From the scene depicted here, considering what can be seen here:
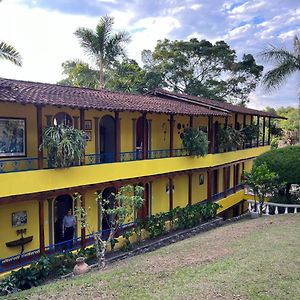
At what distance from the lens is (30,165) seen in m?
13.2

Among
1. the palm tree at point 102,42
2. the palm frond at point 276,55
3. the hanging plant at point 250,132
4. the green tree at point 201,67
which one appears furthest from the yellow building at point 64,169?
the green tree at point 201,67

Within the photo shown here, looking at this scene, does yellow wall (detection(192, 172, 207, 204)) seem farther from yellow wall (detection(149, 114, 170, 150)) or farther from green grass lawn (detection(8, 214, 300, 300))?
green grass lawn (detection(8, 214, 300, 300))

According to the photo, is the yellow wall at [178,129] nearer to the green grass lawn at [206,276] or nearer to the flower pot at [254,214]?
the flower pot at [254,214]

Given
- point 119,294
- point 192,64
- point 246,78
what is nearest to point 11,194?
point 119,294

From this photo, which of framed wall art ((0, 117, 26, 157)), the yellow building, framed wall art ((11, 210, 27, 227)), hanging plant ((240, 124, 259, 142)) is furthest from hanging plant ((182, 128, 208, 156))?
framed wall art ((11, 210, 27, 227))

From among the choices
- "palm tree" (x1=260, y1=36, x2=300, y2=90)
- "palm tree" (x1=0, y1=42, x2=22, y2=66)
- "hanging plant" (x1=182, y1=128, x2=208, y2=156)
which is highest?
"palm tree" (x1=260, y1=36, x2=300, y2=90)

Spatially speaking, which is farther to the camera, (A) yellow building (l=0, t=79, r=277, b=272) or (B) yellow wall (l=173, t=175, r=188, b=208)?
(B) yellow wall (l=173, t=175, r=188, b=208)

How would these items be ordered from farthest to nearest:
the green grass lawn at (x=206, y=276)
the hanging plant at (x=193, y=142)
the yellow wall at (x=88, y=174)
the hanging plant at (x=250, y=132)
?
the hanging plant at (x=250, y=132) < the hanging plant at (x=193, y=142) < the yellow wall at (x=88, y=174) < the green grass lawn at (x=206, y=276)

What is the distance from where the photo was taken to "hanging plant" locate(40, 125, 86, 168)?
1192 centimetres

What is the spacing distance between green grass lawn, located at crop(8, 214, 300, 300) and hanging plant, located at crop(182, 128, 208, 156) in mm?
6831

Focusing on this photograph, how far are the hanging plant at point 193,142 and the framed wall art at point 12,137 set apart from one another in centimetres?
868

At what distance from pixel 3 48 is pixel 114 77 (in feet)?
65.3

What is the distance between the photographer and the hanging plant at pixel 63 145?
11.9 m

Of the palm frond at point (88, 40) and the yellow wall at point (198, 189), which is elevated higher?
the palm frond at point (88, 40)
